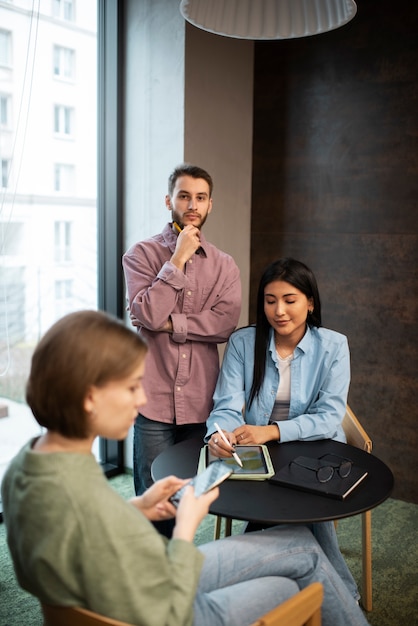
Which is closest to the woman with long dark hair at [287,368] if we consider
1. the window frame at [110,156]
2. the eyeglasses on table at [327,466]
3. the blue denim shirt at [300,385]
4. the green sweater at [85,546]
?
the blue denim shirt at [300,385]

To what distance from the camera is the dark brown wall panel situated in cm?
329

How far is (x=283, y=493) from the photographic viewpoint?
5.80 ft

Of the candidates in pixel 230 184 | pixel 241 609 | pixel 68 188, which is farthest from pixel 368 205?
pixel 241 609

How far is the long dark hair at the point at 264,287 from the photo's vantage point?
2296mm

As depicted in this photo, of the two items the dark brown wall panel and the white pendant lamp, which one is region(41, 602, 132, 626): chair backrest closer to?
the white pendant lamp

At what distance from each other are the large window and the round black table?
1337 millimetres

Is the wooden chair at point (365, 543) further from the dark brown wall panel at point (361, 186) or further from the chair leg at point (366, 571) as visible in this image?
the dark brown wall panel at point (361, 186)

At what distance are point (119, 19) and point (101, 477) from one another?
110 inches

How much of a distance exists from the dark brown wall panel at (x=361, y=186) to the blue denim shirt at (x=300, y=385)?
116 cm

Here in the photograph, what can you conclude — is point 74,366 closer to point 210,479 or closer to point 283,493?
point 210,479

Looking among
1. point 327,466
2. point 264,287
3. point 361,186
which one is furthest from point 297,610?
point 361,186

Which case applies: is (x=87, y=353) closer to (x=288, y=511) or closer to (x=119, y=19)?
(x=288, y=511)

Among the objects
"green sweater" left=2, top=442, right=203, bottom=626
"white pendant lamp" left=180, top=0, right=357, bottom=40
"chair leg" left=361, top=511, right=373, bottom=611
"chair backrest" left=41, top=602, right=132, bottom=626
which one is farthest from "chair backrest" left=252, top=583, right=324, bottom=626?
"white pendant lamp" left=180, top=0, right=357, bottom=40

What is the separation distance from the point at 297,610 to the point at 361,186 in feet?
8.41
